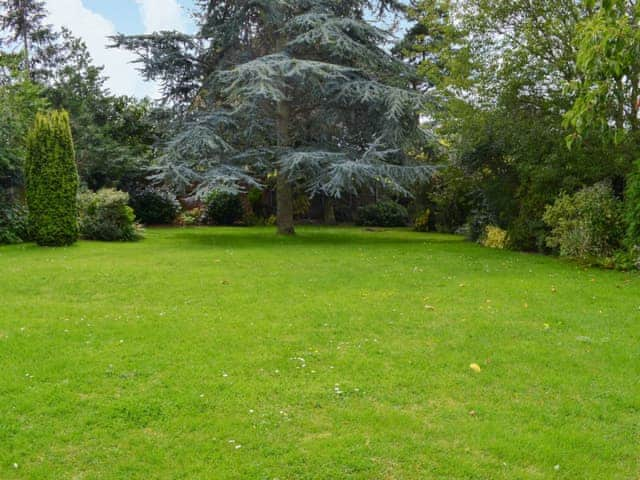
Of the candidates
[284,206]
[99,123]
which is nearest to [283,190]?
[284,206]

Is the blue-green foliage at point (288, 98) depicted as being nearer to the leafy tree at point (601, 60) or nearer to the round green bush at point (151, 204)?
the round green bush at point (151, 204)

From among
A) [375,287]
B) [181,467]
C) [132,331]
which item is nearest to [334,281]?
[375,287]

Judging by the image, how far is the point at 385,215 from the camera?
Result: 20.3 meters

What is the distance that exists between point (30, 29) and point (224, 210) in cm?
1218

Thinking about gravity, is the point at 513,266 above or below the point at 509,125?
below

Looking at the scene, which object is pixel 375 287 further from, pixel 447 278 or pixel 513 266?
pixel 513 266

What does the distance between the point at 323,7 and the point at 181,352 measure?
481 inches

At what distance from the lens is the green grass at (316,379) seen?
2664 mm

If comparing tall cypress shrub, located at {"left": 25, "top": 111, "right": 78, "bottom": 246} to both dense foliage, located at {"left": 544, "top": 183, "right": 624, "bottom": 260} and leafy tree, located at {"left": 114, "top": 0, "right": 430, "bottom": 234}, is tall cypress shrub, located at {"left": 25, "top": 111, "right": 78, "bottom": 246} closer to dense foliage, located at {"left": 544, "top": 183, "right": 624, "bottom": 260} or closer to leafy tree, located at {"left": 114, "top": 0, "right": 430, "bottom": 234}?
leafy tree, located at {"left": 114, "top": 0, "right": 430, "bottom": 234}

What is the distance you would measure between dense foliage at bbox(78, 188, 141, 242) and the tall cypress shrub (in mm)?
1610

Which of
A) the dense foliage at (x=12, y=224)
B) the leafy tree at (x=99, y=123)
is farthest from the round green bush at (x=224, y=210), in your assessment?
the dense foliage at (x=12, y=224)

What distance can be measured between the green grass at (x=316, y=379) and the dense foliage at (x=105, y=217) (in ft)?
19.1

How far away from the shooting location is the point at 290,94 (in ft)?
48.1

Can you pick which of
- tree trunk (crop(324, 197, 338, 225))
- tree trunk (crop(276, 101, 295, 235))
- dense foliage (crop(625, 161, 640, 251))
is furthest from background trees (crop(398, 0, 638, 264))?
tree trunk (crop(324, 197, 338, 225))
